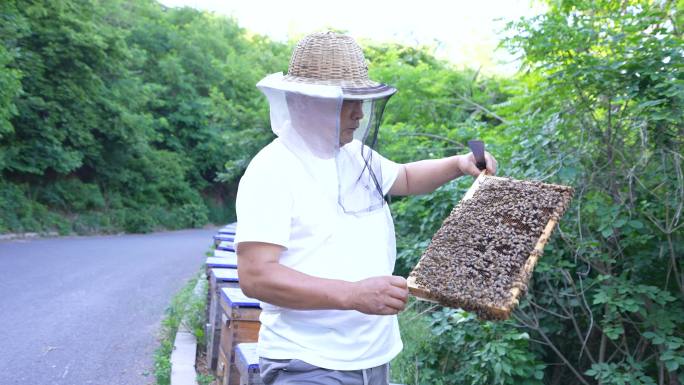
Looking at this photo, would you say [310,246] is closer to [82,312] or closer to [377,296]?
[377,296]

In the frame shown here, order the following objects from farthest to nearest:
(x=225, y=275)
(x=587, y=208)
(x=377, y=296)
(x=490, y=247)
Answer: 1. (x=225, y=275)
2. (x=587, y=208)
3. (x=490, y=247)
4. (x=377, y=296)

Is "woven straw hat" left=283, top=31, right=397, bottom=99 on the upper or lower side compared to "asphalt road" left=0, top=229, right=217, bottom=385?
upper

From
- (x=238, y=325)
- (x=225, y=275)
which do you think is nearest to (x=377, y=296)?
(x=238, y=325)

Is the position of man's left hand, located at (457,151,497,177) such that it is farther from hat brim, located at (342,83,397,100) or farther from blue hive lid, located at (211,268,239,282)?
blue hive lid, located at (211,268,239,282)

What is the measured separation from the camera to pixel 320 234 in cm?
207

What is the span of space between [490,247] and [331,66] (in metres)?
0.84

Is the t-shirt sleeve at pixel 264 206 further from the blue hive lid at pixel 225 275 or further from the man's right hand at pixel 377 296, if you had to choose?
the blue hive lid at pixel 225 275

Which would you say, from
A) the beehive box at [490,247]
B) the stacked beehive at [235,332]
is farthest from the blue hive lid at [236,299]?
the beehive box at [490,247]

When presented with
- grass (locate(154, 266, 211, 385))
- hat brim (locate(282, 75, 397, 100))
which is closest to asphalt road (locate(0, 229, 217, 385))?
grass (locate(154, 266, 211, 385))

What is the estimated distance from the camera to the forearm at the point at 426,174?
262 centimetres

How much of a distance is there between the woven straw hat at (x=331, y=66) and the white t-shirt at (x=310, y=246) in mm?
248

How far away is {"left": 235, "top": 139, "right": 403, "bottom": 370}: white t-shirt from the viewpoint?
78.0 inches

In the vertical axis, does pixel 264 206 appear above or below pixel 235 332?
above

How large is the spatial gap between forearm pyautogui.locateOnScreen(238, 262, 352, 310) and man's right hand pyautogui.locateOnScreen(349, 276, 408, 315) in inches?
0.9
